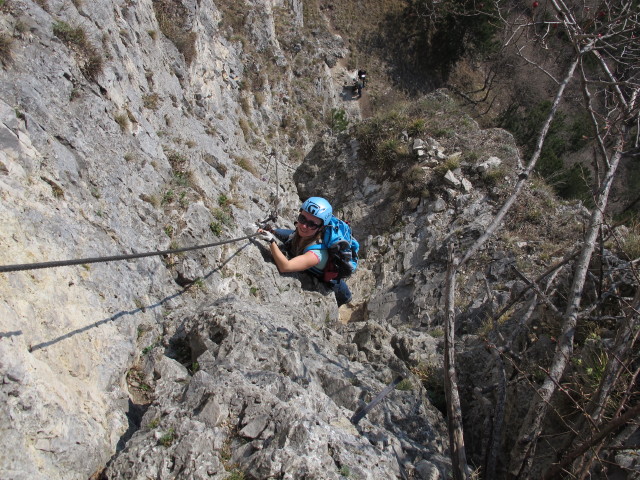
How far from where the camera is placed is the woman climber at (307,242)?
6.31 metres

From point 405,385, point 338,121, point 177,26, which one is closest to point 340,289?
point 405,385

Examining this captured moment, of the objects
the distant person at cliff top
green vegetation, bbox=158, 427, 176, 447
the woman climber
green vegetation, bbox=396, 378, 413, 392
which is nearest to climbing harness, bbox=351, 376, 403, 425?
green vegetation, bbox=396, 378, 413, 392

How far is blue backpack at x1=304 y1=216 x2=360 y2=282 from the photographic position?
664cm

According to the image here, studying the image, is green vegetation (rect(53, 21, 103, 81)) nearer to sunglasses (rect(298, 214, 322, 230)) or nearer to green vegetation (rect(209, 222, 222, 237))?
green vegetation (rect(209, 222, 222, 237))

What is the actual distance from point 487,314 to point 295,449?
4.73m

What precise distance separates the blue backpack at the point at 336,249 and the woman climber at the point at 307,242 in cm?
6

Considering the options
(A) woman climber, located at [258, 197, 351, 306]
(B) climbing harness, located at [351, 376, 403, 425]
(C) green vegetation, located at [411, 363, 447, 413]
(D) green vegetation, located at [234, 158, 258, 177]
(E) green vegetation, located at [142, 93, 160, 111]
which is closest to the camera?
(B) climbing harness, located at [351, 376, 403, 425]

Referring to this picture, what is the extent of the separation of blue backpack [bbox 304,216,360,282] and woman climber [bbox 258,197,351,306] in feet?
0.20

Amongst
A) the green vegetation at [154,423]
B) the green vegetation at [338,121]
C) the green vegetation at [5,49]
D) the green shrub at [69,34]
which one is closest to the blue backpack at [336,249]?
the green vegetation at [154,423]

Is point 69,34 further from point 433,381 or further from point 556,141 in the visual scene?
point 556,141

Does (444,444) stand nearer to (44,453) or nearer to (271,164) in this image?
(44,453)

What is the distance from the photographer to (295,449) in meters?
2.92

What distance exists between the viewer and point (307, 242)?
22.4 ft

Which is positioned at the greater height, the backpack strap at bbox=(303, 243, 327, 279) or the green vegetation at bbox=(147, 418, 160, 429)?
the green vegetation at bbox=(147, 418, 160, 429)
